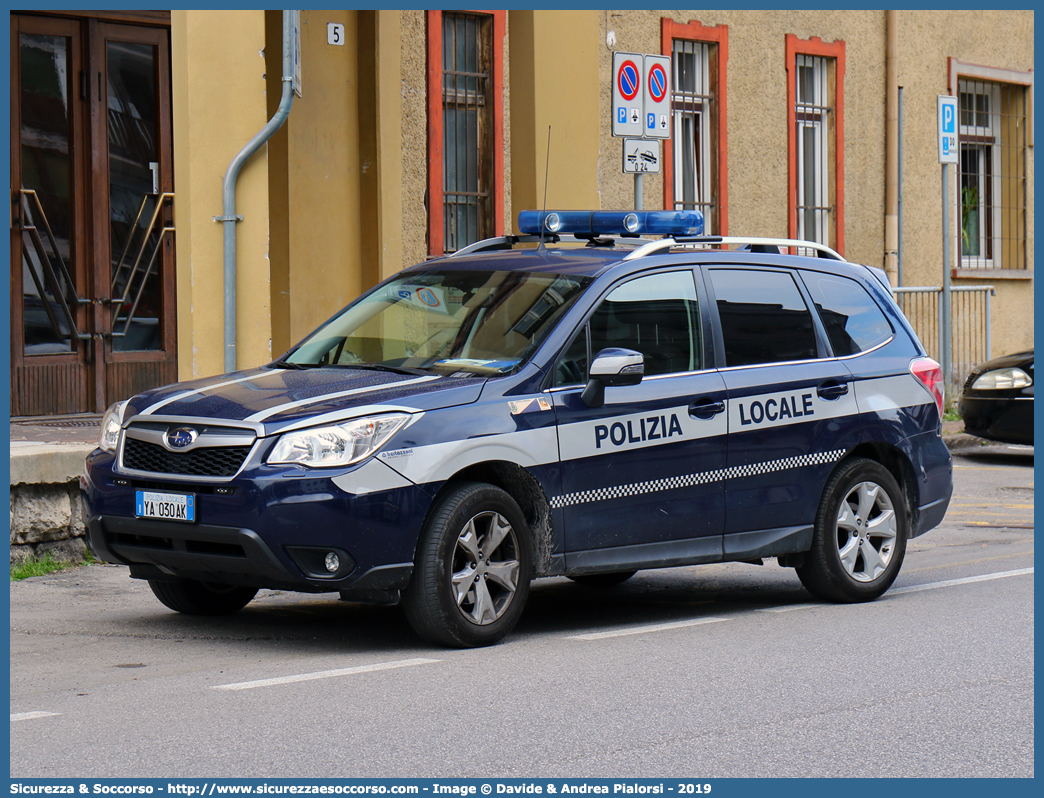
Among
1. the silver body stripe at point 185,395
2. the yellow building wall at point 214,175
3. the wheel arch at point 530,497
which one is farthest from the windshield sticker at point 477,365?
the yellow building wall at point 214,175

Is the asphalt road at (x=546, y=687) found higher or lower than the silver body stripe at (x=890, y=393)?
lower

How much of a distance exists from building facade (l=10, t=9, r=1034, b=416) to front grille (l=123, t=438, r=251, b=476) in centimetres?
395

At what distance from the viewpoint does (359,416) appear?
241 inches

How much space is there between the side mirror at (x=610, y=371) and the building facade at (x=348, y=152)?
4206mm

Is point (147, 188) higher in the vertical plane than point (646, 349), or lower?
higher

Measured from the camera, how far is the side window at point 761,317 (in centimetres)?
754

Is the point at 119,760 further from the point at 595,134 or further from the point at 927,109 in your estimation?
the point at 927,109

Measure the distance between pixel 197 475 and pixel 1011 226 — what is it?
1773 cm

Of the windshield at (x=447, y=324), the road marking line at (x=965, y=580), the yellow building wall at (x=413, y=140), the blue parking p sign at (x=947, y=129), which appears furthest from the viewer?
the blue parking p sign at (x=947, y=129)

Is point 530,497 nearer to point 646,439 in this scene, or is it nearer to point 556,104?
point 646,439

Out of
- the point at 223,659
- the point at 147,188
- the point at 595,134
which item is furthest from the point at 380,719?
the point at 595,134

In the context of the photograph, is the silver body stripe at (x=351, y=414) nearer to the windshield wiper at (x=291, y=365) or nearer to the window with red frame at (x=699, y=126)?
the windshield wiper at (x=291, y=365)

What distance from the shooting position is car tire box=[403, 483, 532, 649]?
621 cm

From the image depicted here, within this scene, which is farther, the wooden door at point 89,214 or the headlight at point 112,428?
the wooden door at point 89,214
